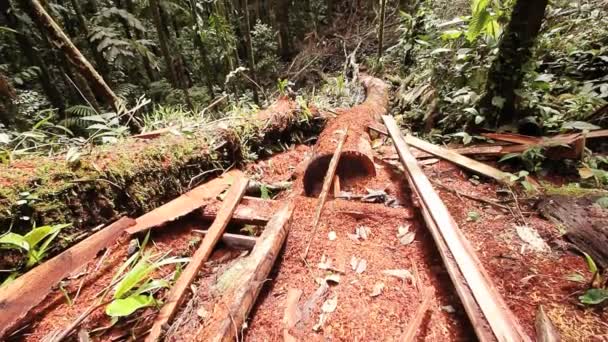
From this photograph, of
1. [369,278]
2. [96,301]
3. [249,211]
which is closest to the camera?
[96,301]

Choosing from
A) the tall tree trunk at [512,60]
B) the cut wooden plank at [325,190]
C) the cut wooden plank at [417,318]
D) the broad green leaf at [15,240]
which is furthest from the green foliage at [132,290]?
the tall tree trunk at [512,60]

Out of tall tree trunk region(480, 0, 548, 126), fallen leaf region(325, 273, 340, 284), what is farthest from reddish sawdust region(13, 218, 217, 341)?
tall tree trunk region(480, 0, 548, 126)

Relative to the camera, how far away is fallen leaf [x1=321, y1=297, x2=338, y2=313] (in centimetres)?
186

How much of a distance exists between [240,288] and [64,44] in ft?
13.0

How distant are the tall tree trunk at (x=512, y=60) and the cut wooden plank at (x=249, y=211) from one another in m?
2.84

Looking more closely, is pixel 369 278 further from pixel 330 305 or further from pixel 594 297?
pixel 594 297

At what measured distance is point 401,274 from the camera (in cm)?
209

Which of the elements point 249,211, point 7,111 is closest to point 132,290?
point 249,211

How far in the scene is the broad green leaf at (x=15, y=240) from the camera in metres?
1.70

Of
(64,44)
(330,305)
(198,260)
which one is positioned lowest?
(330,305)

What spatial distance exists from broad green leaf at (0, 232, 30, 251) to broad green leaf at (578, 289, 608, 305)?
3.22 meters

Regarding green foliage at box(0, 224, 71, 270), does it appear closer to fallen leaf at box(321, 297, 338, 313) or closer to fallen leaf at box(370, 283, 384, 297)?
fallen leaf at box(321, 297, 338, 313)

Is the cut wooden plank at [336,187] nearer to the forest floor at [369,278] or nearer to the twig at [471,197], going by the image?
the forest floor at [369,278]

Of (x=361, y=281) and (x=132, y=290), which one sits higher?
(x=132, y=290)
